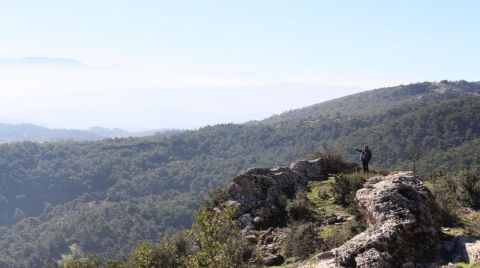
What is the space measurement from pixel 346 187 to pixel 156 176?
163m

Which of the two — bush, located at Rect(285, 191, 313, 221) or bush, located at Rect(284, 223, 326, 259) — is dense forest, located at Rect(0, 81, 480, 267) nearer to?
bush, located at Rect(285, 191, 313, 221)

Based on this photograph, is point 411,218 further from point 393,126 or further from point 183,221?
point 183,221

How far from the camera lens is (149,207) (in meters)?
142

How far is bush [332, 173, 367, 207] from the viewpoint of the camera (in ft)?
60.4

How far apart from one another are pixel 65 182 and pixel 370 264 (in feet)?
632

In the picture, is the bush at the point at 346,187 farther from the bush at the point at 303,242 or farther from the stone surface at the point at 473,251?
the stone surface at the point at 473,251

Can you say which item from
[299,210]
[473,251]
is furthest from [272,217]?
[473,251]

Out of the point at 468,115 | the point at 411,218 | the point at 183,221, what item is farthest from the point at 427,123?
the point at 411,218

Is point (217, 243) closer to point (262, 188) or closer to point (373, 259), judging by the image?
point (373, 259)

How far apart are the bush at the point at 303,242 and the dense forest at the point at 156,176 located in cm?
6104

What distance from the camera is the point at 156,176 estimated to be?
582ft

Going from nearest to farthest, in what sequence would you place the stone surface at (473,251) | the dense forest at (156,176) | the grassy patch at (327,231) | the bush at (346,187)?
the stone surface at (473,251) → the grassy patch at (327,231) → the bush at (346,187) → the dense forest at (156,176)

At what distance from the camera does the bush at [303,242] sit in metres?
14.3

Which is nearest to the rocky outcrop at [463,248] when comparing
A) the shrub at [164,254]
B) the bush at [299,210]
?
the bush at [299,210]
